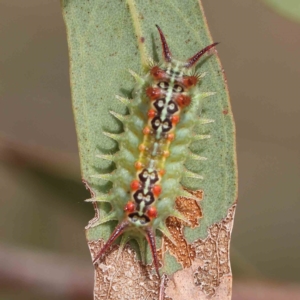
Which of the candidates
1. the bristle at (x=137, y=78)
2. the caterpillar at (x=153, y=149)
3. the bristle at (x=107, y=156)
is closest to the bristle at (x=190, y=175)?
the caterpillar at (x=153, y=149)

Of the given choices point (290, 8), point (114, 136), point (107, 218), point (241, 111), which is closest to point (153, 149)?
point (114, 136)

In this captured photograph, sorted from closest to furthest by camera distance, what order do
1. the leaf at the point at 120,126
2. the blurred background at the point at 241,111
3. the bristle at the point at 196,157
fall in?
the leaf at the point at 120,126, the bristle at the point at 196,157, the blurred background at the point at 241,111

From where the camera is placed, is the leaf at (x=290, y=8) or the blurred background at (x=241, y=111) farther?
the blurred background at (x=241, y=111)

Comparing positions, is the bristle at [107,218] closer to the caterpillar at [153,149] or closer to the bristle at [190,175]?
the caterpillar at [153,149]

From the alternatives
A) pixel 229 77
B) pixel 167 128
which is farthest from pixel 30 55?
pixel 167 128

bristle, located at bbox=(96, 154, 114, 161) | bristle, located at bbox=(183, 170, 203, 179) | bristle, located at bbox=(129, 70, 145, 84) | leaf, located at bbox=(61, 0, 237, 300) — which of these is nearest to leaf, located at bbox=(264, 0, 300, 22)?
leaf, located at bbox=(61, 0, 237, 300)

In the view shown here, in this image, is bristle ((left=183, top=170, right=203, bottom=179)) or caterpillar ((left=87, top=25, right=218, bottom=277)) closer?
caterpillar ((left=87, top=25, right=218, bottom=277))

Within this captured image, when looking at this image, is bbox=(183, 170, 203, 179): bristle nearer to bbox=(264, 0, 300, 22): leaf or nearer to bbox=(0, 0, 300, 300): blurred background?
bbox=(264, 0, 300, 22): leaf

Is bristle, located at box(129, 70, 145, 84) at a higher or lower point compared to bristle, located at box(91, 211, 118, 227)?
higher
